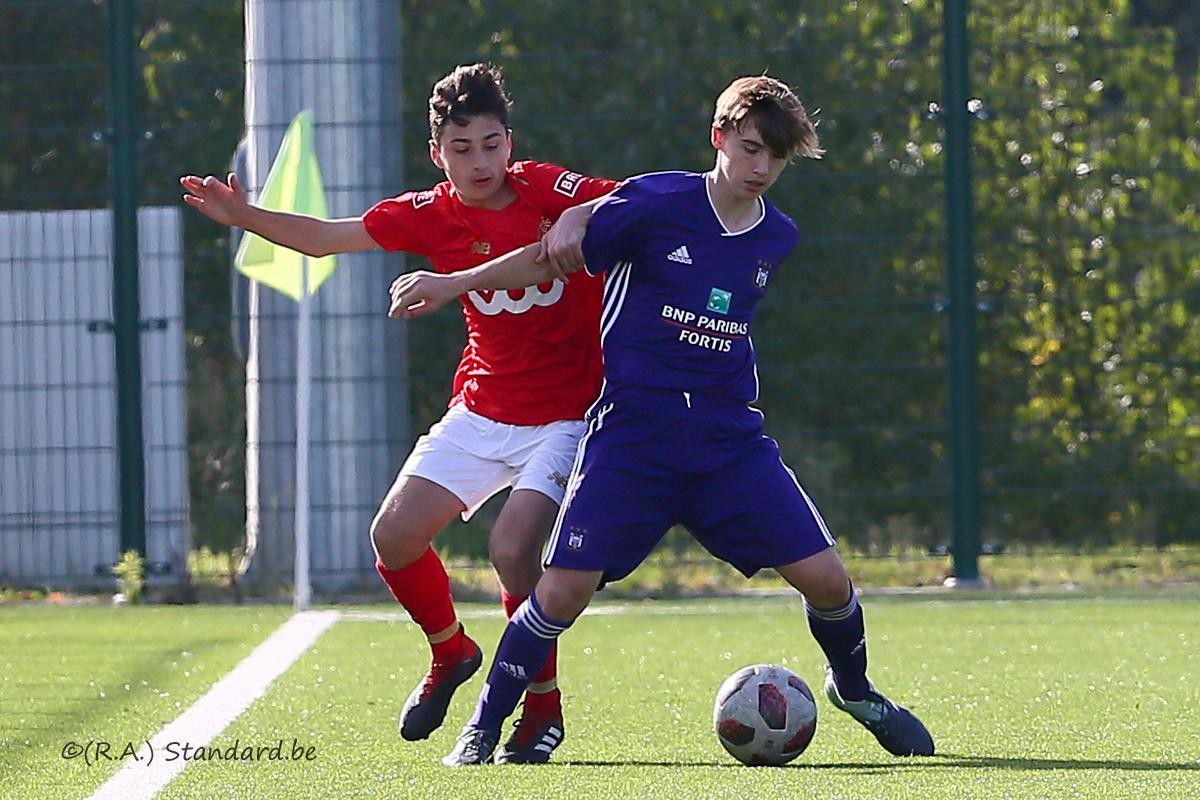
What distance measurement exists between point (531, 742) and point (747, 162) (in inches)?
56.6

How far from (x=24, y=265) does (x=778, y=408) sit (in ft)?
11.3

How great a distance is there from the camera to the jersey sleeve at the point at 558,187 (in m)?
5.76

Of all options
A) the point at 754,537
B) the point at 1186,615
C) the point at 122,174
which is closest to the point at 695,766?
the point at 754,537

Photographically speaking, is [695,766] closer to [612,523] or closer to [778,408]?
[612,523]

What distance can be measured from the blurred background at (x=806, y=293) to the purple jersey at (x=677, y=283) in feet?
14.1

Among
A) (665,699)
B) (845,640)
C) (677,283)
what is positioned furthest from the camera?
(665,699)

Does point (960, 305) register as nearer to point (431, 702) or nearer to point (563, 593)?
point (431, 702)

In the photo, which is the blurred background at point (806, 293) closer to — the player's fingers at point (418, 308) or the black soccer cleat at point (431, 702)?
the black soccer cleat at point (431, 702)

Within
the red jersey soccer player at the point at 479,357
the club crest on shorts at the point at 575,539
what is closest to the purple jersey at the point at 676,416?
the club crest on shorts at the point at 575,539

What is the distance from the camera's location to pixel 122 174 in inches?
389

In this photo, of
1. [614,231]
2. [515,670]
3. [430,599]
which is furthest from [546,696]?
[614,231]

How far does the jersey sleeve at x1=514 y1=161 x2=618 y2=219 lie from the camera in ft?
18.9

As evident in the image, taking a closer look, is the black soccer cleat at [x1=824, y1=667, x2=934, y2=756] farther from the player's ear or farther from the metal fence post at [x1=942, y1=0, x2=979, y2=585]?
the metal fence post at [x1=942, y1=0, x2=979, y2=585]

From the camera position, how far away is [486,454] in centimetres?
570
